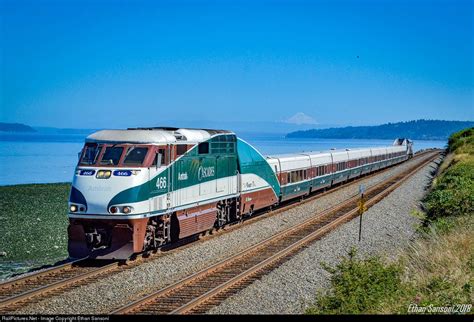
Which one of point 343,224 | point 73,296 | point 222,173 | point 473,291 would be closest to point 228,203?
point 222,173

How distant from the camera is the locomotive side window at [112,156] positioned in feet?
→ 54.3

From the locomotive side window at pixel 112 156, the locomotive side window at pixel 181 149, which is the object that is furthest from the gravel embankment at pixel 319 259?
the locomotive side window at pixel 112 156

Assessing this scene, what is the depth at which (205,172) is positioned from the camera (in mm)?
20281

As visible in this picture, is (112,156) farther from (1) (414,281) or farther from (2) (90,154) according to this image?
(1) (414,281)

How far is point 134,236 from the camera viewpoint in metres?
16.1

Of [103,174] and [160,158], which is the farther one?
[160,158]

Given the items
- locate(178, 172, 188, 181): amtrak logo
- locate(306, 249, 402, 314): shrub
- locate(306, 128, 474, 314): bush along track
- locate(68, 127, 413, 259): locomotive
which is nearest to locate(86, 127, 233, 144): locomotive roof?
locate(68, 127, 413, 259): locomotive

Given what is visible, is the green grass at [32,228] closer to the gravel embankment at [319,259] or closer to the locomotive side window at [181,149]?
the locomotive side window at [181,149]

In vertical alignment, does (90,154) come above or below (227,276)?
above

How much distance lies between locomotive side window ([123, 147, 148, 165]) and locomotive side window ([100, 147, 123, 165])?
0.76ft

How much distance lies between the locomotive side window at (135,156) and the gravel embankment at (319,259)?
15.5 ft

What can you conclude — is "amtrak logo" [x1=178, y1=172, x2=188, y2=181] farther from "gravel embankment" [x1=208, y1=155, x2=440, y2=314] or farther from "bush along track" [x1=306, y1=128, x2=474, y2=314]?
"bush along track" [x1=306, y1=128, x2=474, y2=314]

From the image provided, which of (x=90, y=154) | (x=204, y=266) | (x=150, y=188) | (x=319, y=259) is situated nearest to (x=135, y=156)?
(x=150, y=188)

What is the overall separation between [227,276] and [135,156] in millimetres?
4182
